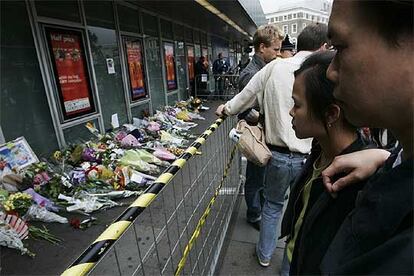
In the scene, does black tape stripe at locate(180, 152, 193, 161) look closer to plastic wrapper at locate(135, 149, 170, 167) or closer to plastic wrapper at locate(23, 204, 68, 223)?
plastic wrapper at locate(23, 204, 68, 223)

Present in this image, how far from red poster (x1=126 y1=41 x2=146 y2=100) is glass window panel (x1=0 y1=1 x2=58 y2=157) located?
2.93 meters

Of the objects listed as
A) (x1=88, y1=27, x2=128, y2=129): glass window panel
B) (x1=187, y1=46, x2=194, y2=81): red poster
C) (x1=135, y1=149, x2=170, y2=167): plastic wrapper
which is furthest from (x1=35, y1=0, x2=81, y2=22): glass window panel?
(x1=187, y1=46, x2=194, y2=81): red poster

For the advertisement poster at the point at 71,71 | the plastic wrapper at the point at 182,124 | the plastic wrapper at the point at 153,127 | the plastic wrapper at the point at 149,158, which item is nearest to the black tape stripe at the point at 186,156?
the plastic wrapper at the point at 149,158

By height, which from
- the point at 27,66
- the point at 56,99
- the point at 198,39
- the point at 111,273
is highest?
the point at 198,39

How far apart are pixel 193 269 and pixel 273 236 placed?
2.69 feet

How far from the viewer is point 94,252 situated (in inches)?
36.4

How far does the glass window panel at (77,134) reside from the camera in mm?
5270

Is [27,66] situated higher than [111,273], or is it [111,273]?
[27,66]

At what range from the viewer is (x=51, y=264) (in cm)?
280

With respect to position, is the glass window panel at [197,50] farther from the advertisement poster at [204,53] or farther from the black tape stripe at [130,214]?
the black tape stripe at [130,214]

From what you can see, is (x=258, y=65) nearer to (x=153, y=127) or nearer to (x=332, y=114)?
(x=332, y=114)

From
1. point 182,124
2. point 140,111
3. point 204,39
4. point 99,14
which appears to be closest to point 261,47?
point 99,14

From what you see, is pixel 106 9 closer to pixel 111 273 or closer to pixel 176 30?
pixel 176 30

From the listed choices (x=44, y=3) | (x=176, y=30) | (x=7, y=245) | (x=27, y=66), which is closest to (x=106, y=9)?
(x=44, y=3)
